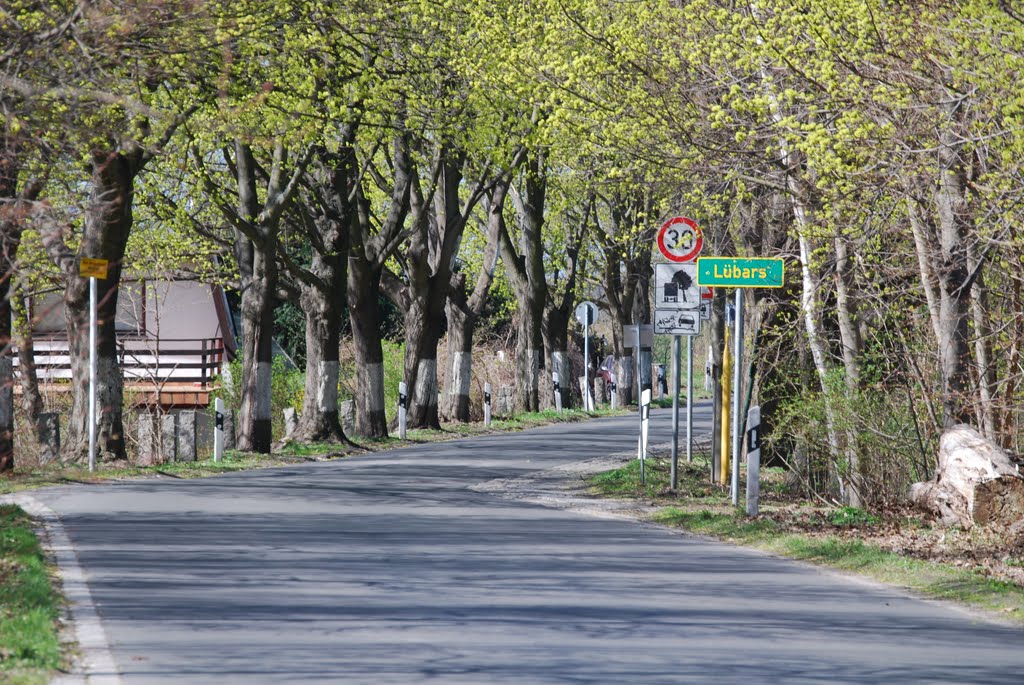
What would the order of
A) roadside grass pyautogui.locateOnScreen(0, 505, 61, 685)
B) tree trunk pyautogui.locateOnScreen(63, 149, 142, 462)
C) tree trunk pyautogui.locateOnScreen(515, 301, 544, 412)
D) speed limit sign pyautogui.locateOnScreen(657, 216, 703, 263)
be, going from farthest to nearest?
1. tree trunk pyautogui.locateOnScreen(515, 301, 544, 412)
2. tree trunk pyautogui.locateOnScreen(63, 149, 142, 462)
3. speed limit sign pyautogui.locateOnScreen(657, 216, 703, 263)
4. roadside grass pyautogui.locateOnScreen(0, 505, 61, 685)

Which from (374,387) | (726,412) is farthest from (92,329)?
(374,387)

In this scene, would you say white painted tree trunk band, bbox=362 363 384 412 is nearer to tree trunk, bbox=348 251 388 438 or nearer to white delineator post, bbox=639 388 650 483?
tree trunk, bbox=348 251 388 438

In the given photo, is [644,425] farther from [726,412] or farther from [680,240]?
[680,240]

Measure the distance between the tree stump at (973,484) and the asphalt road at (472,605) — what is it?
2.49 metres

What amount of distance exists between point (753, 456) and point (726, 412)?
4.31m

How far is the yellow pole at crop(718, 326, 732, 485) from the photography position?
21156 millimetres

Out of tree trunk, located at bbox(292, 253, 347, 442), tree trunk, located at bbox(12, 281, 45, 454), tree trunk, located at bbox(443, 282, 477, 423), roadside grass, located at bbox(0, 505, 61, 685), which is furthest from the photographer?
tree trunk, located at bbox(443, 282, 477, 423)

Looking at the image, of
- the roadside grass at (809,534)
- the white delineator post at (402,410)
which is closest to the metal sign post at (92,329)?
the roadside grass at (809,534)

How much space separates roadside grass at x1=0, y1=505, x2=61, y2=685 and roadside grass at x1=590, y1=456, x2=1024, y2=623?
618 cm

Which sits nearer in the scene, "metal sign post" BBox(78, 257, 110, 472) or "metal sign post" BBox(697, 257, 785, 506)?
"metal sign post" BBox(697, 257, 785, 506)

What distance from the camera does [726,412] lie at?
841 inches

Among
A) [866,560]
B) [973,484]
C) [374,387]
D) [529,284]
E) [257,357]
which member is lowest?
[866,560]

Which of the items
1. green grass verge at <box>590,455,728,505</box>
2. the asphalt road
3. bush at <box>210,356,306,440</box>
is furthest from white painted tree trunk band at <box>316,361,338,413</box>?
the asphalt road

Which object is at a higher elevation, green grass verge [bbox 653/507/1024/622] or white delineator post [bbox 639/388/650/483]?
white delineator post [bbox 639/388/650/483]
